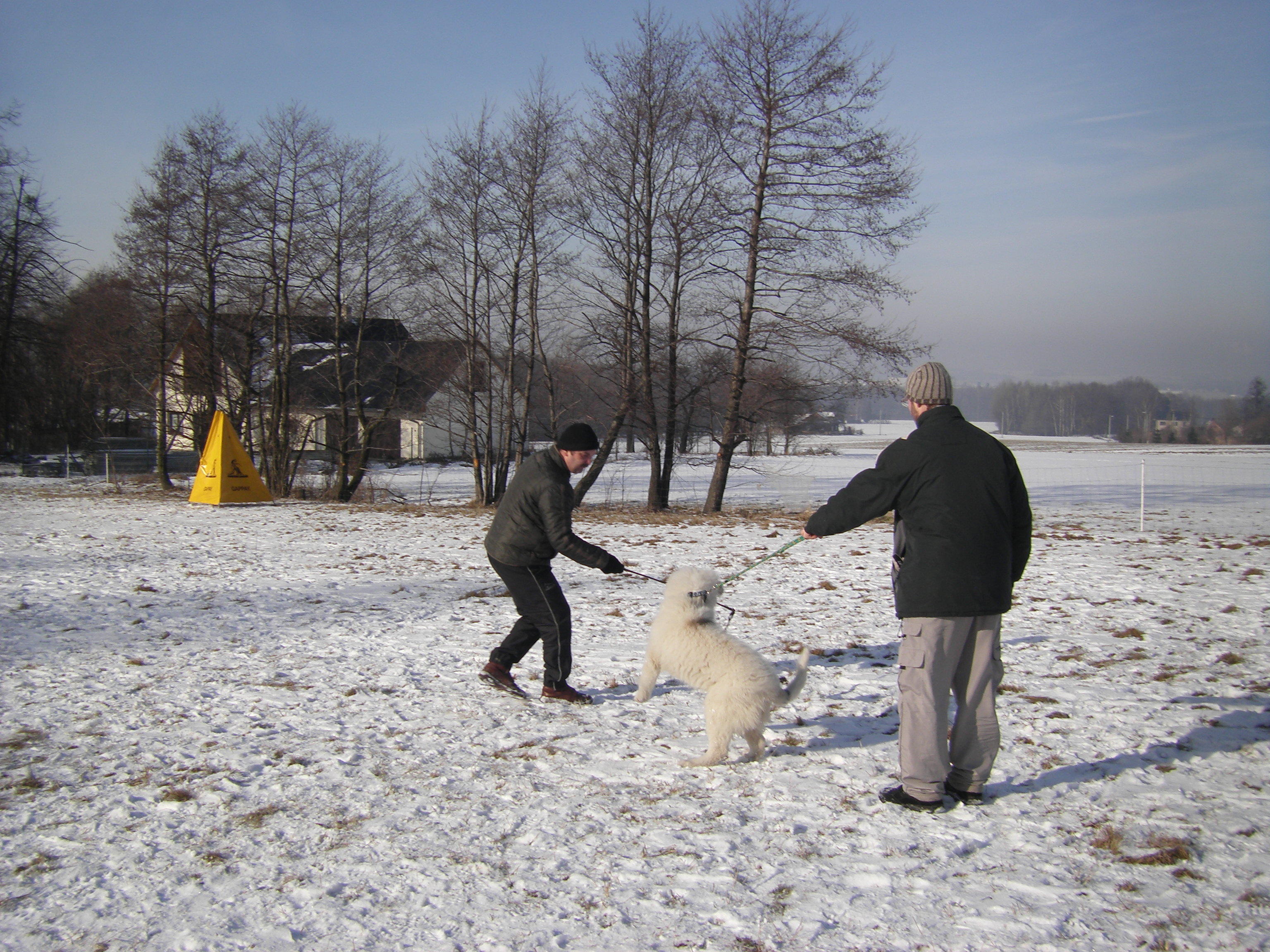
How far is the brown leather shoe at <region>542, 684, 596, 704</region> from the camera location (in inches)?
210

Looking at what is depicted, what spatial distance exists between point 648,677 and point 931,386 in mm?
2403

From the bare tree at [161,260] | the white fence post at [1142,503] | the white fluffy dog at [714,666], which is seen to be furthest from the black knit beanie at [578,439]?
the bare tree at [161,260]

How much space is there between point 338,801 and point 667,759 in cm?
177

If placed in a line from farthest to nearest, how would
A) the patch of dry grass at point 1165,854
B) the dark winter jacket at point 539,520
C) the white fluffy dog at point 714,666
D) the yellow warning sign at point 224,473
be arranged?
the yellow warning sign at point 224,473, the dark winter jacket at point 539,520, the white fluffy dog at point 714,666, the patch of dry grass at point 1165,854

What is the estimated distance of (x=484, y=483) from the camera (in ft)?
75.6

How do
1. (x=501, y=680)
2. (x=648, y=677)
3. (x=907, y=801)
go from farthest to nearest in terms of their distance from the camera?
(x=501, y=680) → (x=648, y=677) → (x=907, y=801)

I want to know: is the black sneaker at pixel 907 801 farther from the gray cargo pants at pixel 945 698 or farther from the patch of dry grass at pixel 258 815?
the patch of dry grass at pixel 258 815

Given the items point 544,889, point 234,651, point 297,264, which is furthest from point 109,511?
point 544,889

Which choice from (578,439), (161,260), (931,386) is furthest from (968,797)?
(161,260)

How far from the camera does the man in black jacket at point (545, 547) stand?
508 centimetres

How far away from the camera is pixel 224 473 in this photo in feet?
59.9

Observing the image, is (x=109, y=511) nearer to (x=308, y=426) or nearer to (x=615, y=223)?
(x=308, y=426)

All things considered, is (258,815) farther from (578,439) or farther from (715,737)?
(578,439)

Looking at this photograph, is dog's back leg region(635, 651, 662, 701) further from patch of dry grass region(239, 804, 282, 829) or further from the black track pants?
patch of dry grass region(239, 804, 282, 829)
